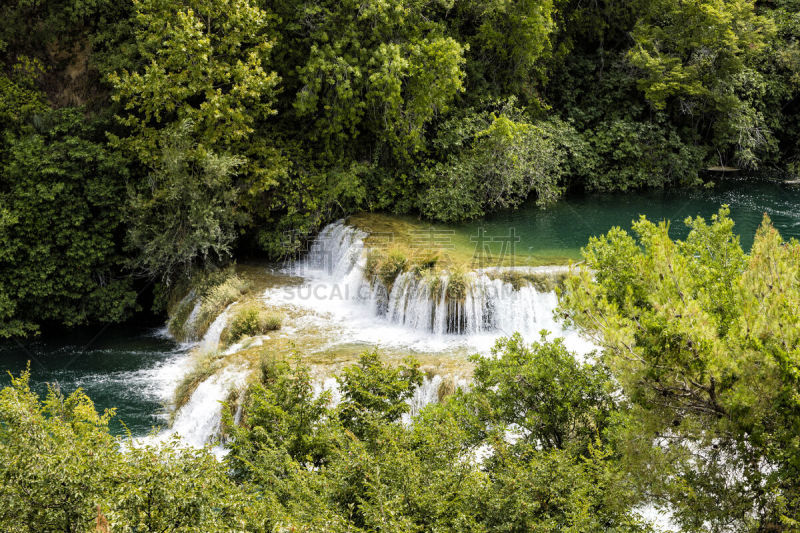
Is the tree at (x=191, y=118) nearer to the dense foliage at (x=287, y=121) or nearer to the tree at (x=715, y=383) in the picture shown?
the dense foliage at (x=287, y=121)

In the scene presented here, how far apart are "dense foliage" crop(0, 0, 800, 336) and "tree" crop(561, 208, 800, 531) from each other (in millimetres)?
11511

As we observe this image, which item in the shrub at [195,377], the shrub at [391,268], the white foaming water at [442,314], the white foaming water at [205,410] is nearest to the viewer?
the white foaming water at [205,410]

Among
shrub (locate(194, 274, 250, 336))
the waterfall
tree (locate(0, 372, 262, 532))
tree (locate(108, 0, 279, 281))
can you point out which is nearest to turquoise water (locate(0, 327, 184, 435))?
shrub (locate(194, 274, 250, 336))

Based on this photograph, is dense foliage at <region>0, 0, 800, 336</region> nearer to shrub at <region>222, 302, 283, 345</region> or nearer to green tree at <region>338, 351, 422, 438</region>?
shrub at <region>222, 302, 283, 345</region>

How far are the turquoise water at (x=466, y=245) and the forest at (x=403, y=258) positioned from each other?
503 millimetres

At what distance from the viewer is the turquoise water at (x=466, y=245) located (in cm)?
1273

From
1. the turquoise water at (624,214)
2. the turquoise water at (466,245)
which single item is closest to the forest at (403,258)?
the turquoise water at (466,245)

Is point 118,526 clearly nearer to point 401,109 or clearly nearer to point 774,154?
point 401,109

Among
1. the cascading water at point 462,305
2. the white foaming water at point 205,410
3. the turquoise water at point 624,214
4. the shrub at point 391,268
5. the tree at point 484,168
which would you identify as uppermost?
the tree at point 484,168

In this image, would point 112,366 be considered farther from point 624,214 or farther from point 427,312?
point 624,214

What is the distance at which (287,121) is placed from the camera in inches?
690

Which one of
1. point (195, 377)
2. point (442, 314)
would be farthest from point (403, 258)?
point (195, 377)

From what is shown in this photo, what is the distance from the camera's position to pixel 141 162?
15617mm

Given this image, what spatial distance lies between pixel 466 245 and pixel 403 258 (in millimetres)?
2218
